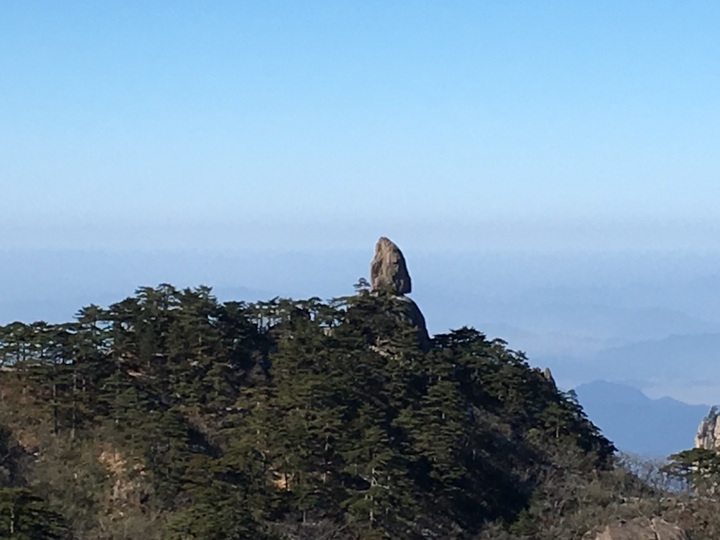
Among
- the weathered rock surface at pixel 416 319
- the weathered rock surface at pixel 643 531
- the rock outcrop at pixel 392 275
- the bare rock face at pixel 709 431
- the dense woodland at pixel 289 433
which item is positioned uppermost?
the rock outcrop at pixel 392 275

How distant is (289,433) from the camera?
106 feet

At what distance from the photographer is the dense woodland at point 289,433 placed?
101 feet

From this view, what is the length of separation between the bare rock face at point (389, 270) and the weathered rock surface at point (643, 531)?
16.4m

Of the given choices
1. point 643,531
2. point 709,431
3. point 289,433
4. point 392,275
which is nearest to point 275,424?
point 289,433

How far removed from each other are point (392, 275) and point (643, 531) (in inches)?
702

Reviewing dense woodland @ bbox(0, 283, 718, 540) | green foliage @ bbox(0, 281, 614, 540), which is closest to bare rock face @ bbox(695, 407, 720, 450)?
green foliage @ bbox(0, 281, 614, 540)

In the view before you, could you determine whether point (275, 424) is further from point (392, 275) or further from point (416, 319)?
point (392, 275)

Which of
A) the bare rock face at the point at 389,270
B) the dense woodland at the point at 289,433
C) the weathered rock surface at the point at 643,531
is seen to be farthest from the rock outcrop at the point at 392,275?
the weathered rock surface at the point at 643,531

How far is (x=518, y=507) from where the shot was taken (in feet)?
115

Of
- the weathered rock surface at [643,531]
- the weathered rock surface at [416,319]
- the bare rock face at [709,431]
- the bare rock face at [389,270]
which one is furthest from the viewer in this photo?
the bare rock face at [709,431]

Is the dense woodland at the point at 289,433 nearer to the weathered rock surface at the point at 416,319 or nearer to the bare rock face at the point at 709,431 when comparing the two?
the weathered rock surface at the point at 416,319

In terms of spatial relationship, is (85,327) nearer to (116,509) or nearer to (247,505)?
(116,509)

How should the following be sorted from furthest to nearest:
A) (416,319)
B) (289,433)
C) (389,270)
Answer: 1. (389,270)
2. (416,319)
3. (289,433)

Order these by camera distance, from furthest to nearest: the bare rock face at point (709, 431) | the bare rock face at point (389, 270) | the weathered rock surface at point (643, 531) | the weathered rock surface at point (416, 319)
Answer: the bare rock face at point (709, 431), the bare rock face at point (389, 270), the weathered rock surface at point (416, 319), the weathered rock surface at point (643, 531)
